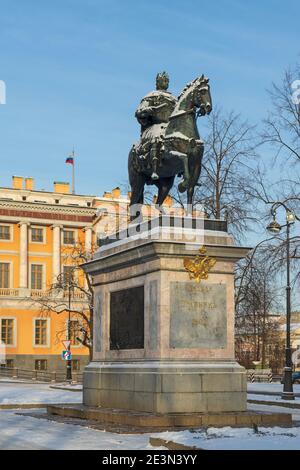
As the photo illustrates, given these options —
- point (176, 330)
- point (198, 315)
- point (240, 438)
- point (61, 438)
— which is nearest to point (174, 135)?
point (198, 315)

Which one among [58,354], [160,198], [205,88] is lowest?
[58,354]

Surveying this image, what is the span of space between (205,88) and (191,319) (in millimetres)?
5258

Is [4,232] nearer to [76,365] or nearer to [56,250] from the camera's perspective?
[56,250]

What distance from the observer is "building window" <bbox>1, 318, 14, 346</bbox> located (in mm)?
76500

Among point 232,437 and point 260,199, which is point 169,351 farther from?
point 260,199

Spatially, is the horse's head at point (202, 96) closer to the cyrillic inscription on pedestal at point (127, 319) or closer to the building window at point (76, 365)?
the cyrillic inscription on pedestal at point (127, 319)

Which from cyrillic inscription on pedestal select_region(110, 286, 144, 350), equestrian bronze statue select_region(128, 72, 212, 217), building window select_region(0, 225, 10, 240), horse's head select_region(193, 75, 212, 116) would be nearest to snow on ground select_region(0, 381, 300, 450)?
cyrillic inscription on pedestal select_region(110, 286, 144, 350)

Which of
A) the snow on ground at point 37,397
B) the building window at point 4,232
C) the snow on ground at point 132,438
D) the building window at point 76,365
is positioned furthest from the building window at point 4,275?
the snow on ground at point 132,438

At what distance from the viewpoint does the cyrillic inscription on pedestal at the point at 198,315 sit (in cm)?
1627

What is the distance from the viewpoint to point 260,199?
36000 mm

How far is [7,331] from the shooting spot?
76812mm

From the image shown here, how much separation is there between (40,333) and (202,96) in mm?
62589

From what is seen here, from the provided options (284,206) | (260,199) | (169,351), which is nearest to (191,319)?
(169,351)
